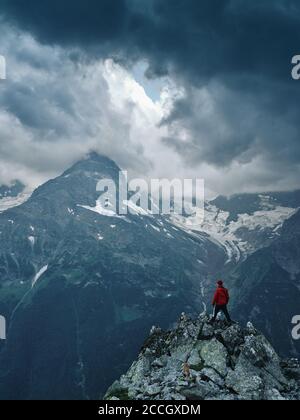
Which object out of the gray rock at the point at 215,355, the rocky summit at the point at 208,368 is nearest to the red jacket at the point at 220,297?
the rocky summit at the point at 208,368

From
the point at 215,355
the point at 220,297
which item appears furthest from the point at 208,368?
the point at 220,297

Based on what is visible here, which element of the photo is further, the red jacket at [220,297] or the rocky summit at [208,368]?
the red jacket at [220,297]

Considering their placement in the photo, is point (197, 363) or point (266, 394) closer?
point (266, 394)

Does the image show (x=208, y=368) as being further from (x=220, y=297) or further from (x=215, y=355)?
(x=220, y=297)

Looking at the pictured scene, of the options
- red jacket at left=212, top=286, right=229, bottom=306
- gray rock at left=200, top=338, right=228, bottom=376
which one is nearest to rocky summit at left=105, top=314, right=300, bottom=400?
gray rock at left=200, top=338, right=228, bottom=376

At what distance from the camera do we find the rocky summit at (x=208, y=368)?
42094 millimetres

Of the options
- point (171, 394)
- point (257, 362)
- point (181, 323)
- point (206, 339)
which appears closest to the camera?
point (171, 394)

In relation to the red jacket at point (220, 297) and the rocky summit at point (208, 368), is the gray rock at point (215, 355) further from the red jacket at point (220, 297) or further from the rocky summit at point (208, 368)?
the red jacket at point (220, 297)

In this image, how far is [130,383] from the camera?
161 feet
